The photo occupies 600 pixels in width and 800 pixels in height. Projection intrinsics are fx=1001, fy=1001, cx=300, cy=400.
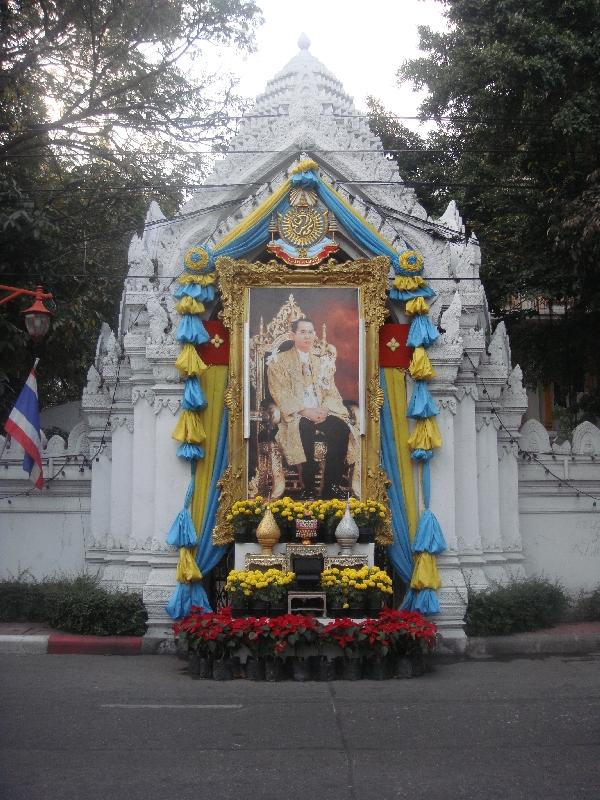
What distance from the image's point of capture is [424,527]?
12930mm

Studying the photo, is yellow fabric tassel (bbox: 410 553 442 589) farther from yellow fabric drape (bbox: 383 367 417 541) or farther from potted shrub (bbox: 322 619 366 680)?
potted shrub (bbox: 322 619 366 680)

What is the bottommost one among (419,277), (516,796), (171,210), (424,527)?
(516,796)

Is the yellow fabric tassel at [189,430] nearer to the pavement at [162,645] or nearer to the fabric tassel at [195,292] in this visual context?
the fabric tassel at [195,292]

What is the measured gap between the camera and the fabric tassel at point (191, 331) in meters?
13.2

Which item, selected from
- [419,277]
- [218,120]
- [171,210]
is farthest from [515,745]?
[171,210]

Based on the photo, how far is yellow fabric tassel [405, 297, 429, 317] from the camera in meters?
13.4

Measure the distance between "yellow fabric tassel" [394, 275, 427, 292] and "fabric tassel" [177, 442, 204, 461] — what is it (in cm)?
348

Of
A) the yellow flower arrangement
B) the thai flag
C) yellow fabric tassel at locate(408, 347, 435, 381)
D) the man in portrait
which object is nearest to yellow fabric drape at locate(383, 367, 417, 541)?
yellow fabric tassel at locate(408, 347, 435, 381)

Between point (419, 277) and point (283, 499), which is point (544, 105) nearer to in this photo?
point (419, 277)

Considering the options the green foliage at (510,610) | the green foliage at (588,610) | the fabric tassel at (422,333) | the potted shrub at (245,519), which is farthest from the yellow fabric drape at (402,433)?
the green foliage at (588,610)

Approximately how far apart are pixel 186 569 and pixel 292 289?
13.1 feet

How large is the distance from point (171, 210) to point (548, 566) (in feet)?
32.8

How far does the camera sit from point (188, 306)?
13320mm

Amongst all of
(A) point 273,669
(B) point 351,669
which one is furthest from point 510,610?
(A) point 273,669
